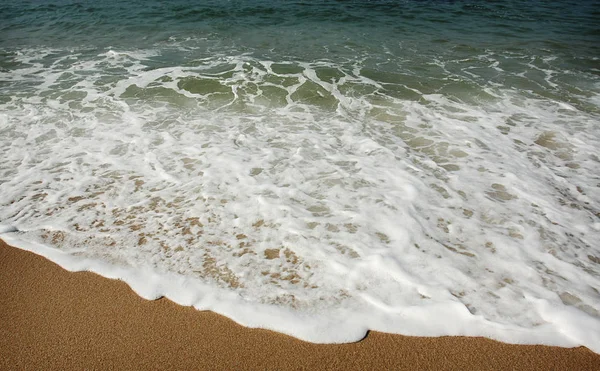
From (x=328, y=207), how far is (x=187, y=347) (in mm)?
1747

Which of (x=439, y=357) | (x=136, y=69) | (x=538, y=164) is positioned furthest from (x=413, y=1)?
(x=439, y=357)

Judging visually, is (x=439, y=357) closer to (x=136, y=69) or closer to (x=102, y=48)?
(x=136, y=69)

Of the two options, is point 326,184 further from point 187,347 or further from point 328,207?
point 187,347

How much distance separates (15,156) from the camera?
4.45m

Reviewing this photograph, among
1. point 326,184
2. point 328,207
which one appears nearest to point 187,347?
point 328,207

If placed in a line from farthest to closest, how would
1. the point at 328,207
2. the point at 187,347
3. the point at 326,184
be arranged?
the point at 326,184 < the point at 328,207 < the point at 187,347

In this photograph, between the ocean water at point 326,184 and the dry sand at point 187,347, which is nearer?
the dry sand at point 187,347

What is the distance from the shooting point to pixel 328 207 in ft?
11.4

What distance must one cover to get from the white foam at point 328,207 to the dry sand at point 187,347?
0.29 feet

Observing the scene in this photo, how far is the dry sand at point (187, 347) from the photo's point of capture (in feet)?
7.09

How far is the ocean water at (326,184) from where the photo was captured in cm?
256

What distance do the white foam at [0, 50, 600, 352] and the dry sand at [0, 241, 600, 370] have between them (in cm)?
9

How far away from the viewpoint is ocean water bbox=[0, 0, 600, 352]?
8.41 ft

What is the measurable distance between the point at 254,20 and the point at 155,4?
16.8ft
